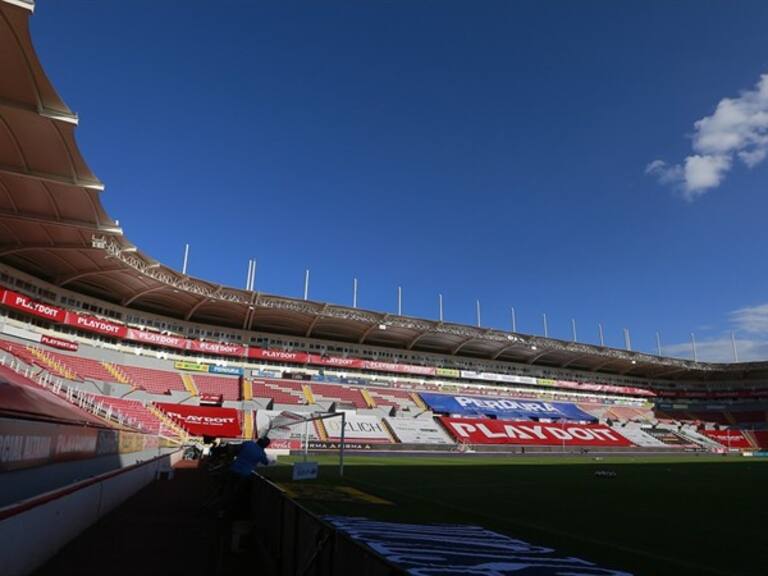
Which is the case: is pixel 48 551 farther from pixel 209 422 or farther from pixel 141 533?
pixel 209 422

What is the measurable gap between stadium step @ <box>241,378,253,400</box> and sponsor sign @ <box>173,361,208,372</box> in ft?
14.0

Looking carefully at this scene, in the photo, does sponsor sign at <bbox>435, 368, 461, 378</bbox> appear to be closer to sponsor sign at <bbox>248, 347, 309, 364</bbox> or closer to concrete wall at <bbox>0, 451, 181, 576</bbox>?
sponsor sign at <bbox>248, 347, 309, 364</bbox>

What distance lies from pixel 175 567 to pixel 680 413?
8610 cm

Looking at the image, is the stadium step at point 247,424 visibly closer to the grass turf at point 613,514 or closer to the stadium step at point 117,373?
the stadium step at point 117,373

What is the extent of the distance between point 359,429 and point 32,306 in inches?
1119

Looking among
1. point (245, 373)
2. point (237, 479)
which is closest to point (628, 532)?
point (237, 479)

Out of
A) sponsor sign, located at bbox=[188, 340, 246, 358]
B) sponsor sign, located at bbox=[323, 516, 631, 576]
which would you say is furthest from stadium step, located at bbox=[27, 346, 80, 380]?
sponsor sign, located at bbox=[323, 516, 631, 576]

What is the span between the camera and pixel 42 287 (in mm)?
42562

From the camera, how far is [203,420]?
4256 centimetres

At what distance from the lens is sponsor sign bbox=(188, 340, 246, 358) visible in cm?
5391

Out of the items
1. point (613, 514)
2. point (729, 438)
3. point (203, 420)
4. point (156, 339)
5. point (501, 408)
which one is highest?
point (156, 339)

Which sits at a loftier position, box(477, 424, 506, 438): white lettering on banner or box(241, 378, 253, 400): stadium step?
box(241, 378, 253, 400): stadium step

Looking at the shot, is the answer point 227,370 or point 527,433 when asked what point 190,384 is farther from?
point 527,433

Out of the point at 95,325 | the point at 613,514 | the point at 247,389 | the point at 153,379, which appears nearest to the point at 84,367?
the point at 95,325
